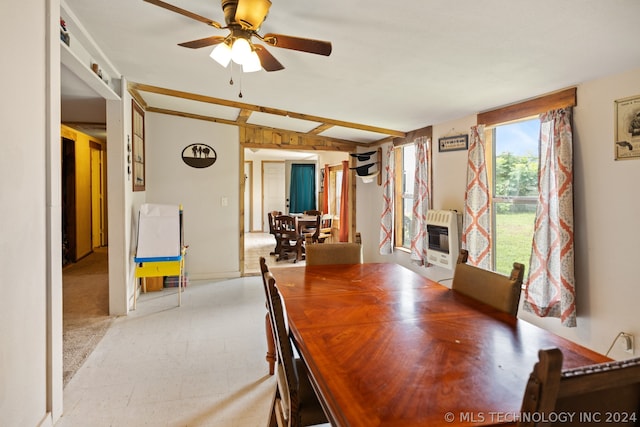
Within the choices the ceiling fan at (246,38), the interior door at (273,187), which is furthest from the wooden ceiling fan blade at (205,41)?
the interior door at (273,187)

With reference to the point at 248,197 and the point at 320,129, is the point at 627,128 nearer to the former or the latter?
the point at 320,129

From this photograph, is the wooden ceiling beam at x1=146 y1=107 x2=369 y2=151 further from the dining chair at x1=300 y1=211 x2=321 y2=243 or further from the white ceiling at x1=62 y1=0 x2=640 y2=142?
the dining chair at x1=300 y1=211 x2=321 y2=243

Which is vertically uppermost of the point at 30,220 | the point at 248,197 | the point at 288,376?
the point at 248,197

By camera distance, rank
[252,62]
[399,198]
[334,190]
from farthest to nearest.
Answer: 1. [334,190]
2. [399,198]
3. [252,62]

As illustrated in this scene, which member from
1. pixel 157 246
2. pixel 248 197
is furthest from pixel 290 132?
pixel 248 197

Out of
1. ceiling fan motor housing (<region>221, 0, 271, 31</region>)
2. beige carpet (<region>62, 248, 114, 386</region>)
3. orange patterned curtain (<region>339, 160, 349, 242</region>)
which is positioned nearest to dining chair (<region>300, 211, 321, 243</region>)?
orange patterned curtain (<region>339, 160, 349, 242</region>)

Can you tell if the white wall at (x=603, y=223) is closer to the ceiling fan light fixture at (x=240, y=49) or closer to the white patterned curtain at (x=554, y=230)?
the white patterned curtain at (x=554, y=230)

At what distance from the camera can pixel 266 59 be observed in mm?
2221

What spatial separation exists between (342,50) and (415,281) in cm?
156

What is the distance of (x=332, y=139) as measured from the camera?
19.6ft

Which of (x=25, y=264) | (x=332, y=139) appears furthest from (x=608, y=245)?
(x=332, y=139)

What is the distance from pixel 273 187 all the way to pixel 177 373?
27.7 ft

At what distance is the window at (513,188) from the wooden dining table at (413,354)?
4.89ft

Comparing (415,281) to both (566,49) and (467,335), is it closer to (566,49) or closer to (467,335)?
(467,335)
